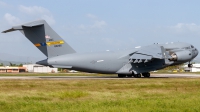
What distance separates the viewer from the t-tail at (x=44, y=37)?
151ft

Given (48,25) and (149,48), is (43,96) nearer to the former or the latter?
(48,25)

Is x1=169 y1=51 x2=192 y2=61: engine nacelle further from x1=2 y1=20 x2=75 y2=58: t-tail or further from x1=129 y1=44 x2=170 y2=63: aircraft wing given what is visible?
x1=2 y1=20 x2=75 y2=58: t-tail

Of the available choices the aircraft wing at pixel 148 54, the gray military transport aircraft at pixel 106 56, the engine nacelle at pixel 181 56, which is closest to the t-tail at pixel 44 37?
the gray military transport aircraft at pixel 106 56

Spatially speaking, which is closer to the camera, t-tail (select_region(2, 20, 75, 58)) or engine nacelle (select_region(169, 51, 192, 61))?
t-tail (select_region(2, 20, 75, 58))

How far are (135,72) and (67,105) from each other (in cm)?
3234

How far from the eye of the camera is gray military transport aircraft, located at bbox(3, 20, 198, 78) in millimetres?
46219

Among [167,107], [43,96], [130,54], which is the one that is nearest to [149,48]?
[130,54]

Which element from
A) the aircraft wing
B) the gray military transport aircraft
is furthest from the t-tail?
the aircraft wing

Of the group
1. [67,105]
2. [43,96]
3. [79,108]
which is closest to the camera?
[79,108]

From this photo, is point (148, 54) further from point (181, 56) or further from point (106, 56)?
point (106, 56)

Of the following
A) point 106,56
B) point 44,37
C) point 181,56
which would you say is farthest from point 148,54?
point 44,37

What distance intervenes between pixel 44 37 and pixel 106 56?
338 inches

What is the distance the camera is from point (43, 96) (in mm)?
23484

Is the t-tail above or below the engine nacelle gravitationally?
above
